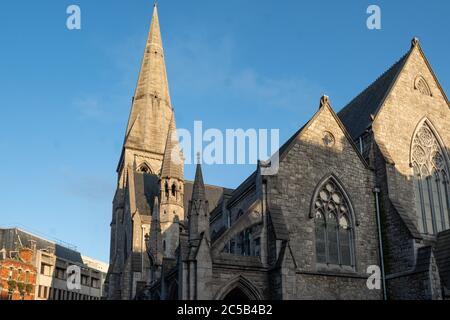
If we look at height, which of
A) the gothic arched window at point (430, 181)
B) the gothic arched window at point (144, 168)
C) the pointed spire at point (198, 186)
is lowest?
the pointed spire at point (198, 186)

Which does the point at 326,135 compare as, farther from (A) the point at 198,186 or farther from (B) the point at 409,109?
(A) the point at 198,186

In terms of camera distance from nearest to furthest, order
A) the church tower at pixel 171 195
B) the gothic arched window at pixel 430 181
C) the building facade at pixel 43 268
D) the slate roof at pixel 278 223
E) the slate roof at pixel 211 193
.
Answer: the slate roof at pixel 278 223
the gothic arched window at pixel 430 181
the church tower at pixel 171 195
the slate roof at pixel 211 193
the building facade at pixel 43 268

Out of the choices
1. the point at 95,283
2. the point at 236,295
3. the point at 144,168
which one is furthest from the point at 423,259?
the point at 95,283

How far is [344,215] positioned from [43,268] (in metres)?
56.1

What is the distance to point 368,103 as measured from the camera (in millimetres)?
26156

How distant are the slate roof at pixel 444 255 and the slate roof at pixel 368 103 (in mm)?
5650

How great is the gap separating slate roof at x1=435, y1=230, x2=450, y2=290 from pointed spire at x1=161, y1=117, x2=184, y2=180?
22.1m

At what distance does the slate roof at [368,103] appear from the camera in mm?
24328

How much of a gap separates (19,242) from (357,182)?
186 feet

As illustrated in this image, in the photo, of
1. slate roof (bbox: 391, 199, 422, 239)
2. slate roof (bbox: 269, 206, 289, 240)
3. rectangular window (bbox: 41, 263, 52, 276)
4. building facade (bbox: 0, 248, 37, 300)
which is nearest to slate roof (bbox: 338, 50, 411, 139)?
slate roof (bbox: 391, 199, 422, 239)

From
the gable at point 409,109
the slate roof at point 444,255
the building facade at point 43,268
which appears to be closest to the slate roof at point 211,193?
the gable at point 409,109

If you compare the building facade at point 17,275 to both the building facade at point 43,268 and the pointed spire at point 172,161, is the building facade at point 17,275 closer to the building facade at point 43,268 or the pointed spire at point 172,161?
the building facade at point 43,268

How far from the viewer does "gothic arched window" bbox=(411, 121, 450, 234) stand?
23281mm
